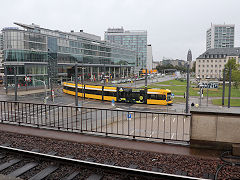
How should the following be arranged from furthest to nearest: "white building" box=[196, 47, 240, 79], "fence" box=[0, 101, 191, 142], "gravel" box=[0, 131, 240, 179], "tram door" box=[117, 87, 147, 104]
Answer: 1. "white building" box=[196, 47, 240, 79]
2. "tram door" box=[117, 87, 147, 104]
3. "fence" box=[0, 101, 191, 142]
4. "gravel" box=[0, 131, 240, 179]

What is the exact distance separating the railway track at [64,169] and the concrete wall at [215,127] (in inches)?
92.0

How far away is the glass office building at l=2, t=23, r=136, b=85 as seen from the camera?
2176 inches

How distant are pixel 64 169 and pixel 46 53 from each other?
211 feet

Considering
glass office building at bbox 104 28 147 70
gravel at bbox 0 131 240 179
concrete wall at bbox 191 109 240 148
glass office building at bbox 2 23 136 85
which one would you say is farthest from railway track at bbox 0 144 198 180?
glass office building at bbox 104 28 147 70

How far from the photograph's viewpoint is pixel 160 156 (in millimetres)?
6555

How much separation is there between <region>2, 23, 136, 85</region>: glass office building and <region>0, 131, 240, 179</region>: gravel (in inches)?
1268

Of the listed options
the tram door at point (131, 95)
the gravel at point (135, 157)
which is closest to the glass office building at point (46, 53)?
the tram door at point (131, 95)

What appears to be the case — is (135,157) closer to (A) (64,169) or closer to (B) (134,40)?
(A) (64,169)

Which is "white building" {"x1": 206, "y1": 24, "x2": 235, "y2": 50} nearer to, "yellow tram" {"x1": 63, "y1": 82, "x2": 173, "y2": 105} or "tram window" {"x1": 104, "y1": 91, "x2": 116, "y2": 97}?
"yellow tram" {"x1": 63, "y1": 82, "x2": 173, "y2": 105}

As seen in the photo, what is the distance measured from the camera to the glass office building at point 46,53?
55.3 m

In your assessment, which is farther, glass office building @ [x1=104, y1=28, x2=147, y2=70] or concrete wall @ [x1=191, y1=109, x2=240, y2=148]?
glass office building @ [x1=104, y1=28, x2=147, y2=70]

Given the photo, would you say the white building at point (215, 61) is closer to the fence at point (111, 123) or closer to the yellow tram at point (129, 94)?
the yellow tram at point (129, 94)

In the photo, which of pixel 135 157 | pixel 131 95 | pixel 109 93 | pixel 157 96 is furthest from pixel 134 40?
pixel 135 157

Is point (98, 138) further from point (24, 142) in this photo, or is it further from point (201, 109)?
point (201, 109)
